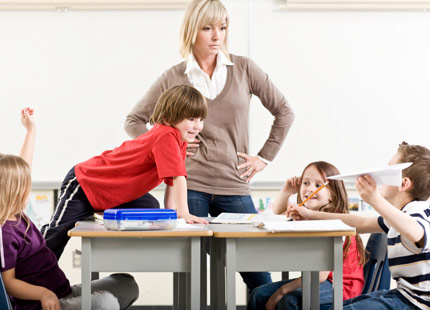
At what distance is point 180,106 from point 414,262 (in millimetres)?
1090

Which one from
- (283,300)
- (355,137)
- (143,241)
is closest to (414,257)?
(283,300)

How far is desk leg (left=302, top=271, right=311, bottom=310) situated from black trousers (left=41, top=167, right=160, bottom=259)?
722mm

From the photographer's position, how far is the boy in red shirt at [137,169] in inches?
104

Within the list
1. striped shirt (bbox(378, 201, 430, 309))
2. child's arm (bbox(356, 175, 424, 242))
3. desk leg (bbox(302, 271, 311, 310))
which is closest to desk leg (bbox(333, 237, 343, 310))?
child's arm (bbox(356, 175, 424, 242))

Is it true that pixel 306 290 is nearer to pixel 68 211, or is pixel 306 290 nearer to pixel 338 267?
pixel 338 267

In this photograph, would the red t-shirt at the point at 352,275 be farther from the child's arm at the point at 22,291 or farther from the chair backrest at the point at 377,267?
the child's arm at the point at 22,291

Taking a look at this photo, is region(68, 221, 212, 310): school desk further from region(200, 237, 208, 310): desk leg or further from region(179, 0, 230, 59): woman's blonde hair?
region(179, 0, 230, 59): woman's blonde hair

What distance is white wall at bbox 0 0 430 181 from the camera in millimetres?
4426

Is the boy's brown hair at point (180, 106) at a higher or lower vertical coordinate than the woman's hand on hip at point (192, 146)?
higher

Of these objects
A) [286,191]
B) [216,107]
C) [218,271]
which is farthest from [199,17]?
[218,271]

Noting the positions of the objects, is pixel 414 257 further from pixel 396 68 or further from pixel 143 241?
pixel 396 68

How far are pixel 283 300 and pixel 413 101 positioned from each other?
222cm

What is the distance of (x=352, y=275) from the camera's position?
2807mm

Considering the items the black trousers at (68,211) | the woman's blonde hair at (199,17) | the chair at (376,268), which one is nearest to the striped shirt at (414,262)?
the chair at (376,268)
